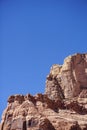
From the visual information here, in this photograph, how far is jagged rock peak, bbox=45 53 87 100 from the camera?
109500mm

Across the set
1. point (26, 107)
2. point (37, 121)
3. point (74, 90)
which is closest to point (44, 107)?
point (26, 107)

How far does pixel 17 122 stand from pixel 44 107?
9373 mm

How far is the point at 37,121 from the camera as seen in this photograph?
219 feet

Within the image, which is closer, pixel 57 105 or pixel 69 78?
pixel 57 105

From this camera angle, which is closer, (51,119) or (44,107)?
(51,119)

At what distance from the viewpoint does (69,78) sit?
371 ft

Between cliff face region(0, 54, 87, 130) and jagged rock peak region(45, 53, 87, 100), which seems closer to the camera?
cliff face region(0, 54, 87, 130)

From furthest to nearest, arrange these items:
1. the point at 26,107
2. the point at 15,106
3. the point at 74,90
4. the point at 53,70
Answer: the point at 53,70 < the point at 74,90 < the point at 15,106 < the point at 26,107

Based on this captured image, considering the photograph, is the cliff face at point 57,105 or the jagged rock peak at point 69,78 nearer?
the cliff face at point 57,105

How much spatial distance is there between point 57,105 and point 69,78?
86.8 ft

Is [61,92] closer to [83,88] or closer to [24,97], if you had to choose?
[83,88]

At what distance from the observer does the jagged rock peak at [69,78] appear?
109500 mm

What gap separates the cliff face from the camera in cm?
6788

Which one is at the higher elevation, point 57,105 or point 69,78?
point 69,78
